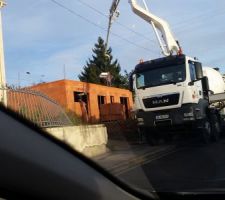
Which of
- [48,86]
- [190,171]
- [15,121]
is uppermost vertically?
[48,86]

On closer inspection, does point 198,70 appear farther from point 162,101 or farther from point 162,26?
point 162,26

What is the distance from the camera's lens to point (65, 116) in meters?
3.27

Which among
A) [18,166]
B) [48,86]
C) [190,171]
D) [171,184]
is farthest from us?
[48,86]

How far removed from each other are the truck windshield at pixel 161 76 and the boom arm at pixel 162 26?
6371 mm

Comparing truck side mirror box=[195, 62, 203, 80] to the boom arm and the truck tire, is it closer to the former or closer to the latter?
the truck tire

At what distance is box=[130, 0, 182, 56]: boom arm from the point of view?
76.0 feet

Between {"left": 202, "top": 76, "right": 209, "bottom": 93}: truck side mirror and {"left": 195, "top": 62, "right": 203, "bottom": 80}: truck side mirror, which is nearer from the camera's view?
{"left": 195, "top": 62, "right": 203, "bottom": 80}: truck side mirror

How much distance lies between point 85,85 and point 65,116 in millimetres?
30219

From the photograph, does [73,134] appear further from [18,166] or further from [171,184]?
[171,184]

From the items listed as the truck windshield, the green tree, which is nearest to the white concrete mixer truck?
the truck windshield

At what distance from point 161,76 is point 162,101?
2.58 feet

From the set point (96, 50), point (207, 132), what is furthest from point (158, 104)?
point (96, 50)

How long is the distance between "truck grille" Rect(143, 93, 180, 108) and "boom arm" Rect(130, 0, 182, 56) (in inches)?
258

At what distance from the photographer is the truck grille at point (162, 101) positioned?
51.7ft
